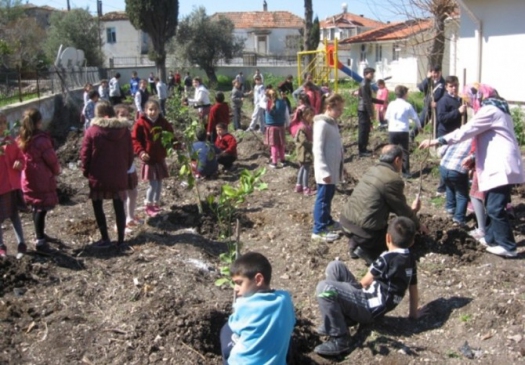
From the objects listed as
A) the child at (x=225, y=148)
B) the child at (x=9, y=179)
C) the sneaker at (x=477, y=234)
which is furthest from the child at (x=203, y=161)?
the sneaker at (x=477, y=234)

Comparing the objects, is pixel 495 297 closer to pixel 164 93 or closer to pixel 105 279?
pixel 105 279

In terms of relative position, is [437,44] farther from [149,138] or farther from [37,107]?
[37,107]

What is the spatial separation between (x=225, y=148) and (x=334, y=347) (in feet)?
23.9

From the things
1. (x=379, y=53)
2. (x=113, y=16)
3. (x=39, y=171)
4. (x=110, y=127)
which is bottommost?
(x=39, y=171)

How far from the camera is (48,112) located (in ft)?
62.4

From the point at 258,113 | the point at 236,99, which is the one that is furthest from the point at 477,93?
the point at 236,99

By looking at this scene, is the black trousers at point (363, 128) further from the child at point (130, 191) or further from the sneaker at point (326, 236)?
the child at point (130, 191)

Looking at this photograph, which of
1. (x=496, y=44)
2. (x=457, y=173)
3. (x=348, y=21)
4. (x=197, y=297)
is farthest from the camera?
(x=348, y=21)

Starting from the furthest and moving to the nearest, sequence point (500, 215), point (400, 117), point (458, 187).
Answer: point (400, 117) → point (458, 187) → point (500, 215)

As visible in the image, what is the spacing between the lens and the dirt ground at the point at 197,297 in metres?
4.36

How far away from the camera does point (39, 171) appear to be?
20.5ft

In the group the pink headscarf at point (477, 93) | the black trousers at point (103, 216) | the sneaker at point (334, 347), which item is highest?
the pink headscarf at point (477, 93)

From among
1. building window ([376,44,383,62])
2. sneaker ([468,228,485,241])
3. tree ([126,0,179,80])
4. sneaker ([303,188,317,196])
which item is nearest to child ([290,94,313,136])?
sneaker ([303,188,317,196])

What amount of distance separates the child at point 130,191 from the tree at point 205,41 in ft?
126
